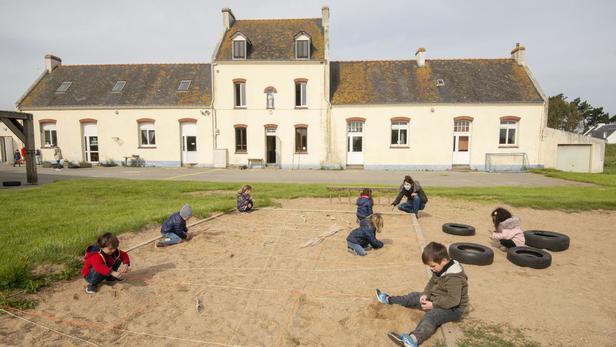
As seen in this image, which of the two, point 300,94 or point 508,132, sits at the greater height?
point 300,94

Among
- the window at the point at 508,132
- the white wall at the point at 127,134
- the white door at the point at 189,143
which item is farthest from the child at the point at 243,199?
the window at the point at 508,132

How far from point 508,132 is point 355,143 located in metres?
11.9

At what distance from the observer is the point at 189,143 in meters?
27.4

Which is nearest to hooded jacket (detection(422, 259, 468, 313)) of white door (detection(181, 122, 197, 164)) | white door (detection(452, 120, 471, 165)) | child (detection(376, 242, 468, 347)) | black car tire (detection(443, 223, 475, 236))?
child (detection(376, 242, 468, 347))

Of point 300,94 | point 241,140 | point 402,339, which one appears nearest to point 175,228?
point 402,339

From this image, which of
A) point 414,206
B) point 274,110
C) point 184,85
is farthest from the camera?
point 184,85

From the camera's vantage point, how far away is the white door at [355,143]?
2639 centimetres

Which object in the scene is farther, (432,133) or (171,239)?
(432,133)

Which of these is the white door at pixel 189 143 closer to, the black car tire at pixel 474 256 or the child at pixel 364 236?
the child at pixel 364 236

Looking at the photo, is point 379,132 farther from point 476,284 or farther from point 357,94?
point 476,284

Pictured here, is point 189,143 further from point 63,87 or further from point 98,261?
point 98,261

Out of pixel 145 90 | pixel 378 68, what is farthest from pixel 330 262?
pixel 145 90

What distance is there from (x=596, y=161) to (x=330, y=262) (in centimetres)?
2918

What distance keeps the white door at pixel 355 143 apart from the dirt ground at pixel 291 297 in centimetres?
1910
